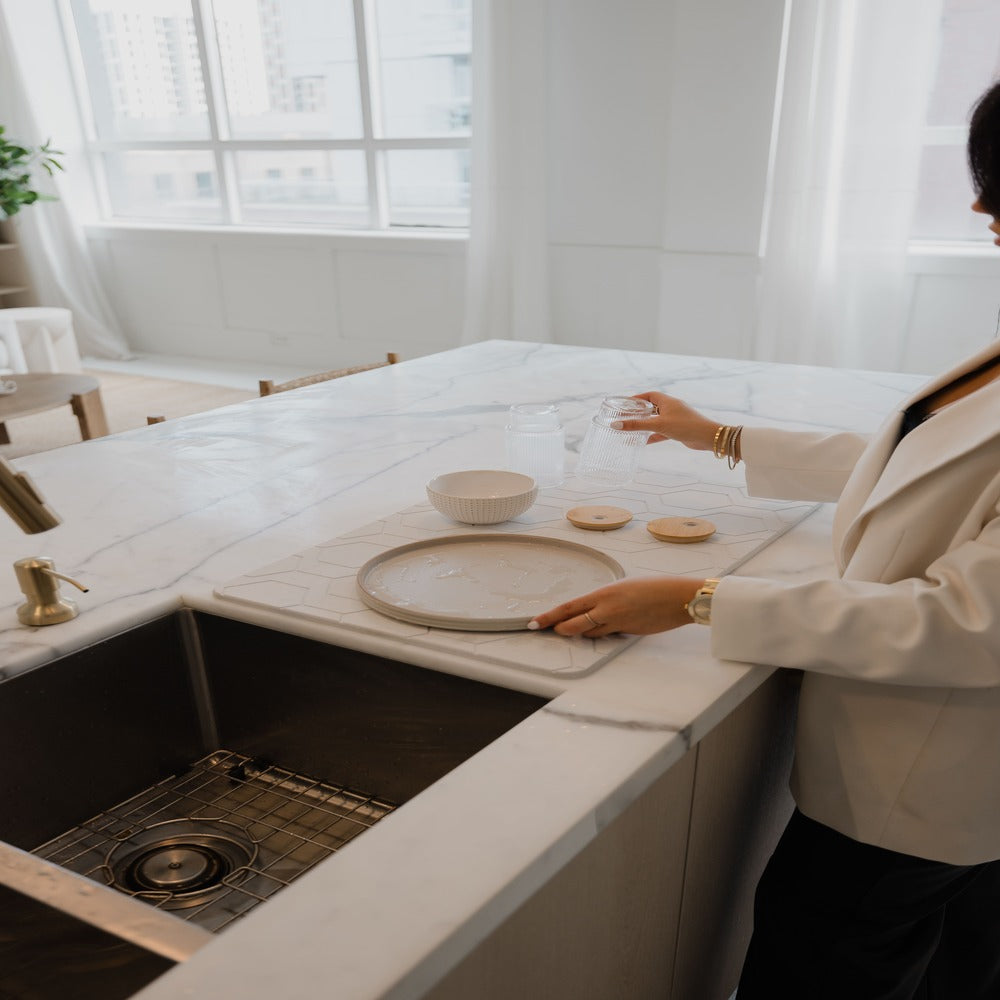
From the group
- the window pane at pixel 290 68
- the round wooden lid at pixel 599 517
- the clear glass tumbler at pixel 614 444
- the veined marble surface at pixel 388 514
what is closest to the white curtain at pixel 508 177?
the window pane at pixel 290 68

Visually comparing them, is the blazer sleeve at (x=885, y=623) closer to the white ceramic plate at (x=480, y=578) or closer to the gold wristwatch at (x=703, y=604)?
the gold wristwatch at (x=703, y=604)

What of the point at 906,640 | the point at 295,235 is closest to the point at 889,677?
the point at 906,640

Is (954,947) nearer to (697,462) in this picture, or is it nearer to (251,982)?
(697,462)

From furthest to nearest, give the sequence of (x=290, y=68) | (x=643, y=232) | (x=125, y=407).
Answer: (x=290, y=68) < (x=125, y=407) < (x=643, y=232)

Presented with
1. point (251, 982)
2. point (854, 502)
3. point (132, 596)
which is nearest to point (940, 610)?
point (854, 502)

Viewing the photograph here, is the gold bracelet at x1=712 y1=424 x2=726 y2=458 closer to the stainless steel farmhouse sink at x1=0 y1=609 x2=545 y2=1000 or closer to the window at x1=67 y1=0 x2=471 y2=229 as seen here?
the stainless steel farmhouse sink at x1=0 y1=609 x2=545 y2=1000

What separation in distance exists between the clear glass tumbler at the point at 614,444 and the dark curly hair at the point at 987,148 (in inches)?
23.1

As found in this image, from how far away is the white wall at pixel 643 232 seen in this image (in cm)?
399

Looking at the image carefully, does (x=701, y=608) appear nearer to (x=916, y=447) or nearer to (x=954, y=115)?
(x=916, y=447)

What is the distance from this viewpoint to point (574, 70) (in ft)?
14.7

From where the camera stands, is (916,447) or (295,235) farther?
(295,235)

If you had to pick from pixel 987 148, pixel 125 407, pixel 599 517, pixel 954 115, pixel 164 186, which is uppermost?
pixel 987 148

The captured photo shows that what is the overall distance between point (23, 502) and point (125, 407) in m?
4.86

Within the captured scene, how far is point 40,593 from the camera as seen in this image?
3.22ft
